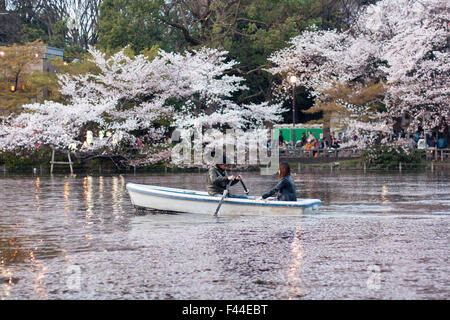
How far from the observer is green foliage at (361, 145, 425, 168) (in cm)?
4850

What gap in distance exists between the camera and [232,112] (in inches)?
2026

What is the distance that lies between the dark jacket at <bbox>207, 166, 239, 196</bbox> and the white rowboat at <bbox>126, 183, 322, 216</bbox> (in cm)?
31

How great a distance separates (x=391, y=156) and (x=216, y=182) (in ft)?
100

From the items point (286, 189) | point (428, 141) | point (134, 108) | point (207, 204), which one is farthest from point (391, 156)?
point (207, 204)

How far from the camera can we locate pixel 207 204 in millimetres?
20172

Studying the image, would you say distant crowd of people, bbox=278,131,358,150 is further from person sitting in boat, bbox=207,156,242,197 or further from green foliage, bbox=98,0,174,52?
person sitting in boat, bbox=207,156,242,197

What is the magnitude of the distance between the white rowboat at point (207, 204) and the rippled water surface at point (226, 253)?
29cm

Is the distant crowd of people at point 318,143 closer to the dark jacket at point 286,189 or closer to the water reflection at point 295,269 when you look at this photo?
the dark jacket at point 286,189

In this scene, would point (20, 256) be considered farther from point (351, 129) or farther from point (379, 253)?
point (351, 129)

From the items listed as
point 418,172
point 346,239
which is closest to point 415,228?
point 346,239

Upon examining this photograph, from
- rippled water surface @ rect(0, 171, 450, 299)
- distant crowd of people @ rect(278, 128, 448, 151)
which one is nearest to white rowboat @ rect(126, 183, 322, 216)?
rippled water surface @ rect(0, 171, 450, 299)

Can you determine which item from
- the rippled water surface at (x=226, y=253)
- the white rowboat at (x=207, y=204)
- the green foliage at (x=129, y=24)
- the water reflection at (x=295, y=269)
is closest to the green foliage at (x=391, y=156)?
the green foliage at (x=129, y=24)

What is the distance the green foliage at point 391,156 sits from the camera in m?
48.5

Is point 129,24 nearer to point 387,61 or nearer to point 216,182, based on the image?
point 387,61
